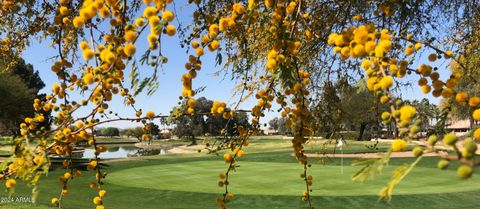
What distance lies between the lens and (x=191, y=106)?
1.77 metres

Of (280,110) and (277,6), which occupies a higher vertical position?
(277,6)

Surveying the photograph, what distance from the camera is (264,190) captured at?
47.5 ft

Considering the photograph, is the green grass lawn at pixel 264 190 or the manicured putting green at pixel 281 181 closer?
the green grass lawn at pixel 264 190

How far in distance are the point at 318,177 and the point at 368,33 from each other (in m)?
16.2

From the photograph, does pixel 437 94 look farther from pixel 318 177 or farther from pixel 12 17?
pixel 318 177

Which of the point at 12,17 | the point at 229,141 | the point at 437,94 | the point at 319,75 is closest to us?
the point at 437,94

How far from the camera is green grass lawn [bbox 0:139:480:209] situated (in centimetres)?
1186

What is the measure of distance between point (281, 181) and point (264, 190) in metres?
2.00

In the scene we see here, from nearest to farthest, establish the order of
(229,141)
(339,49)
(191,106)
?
(339,49) < (191,106) < (229,141)

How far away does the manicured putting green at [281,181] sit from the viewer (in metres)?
14.1

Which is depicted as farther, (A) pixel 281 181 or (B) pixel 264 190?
(A) pixel 281 181

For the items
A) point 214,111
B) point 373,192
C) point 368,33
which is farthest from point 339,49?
point 373,192

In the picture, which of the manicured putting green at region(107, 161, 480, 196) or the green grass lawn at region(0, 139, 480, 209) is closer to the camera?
the green grass lawn at region(0, 139, 480, 209)

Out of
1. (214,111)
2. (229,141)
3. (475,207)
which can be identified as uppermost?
(214,111)
